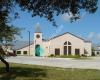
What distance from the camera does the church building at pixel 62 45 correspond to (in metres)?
103

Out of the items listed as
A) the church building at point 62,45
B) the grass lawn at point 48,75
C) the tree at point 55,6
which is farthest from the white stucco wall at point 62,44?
the tree at point 55,6

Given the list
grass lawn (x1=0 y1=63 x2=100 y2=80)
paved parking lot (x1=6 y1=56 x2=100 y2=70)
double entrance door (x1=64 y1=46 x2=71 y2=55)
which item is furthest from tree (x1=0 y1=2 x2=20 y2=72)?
double entrance door (x1=64 y1=46 x2=71 y2=55)

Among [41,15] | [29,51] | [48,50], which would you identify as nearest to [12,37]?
[41,15]

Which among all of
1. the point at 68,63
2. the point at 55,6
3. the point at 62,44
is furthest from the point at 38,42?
the point at 55,6

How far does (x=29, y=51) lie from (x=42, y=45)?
944 centimetres

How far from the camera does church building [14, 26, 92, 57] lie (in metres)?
103

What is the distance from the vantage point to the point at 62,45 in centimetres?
10344

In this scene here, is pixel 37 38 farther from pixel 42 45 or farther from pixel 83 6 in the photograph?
pixel 83 6

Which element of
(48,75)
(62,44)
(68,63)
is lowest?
(48,75)

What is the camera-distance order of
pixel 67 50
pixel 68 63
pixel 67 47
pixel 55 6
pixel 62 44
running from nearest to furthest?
pixel 55 6 < pixel 68 63 < pixel 67 50 < pixel 67 47 < pixel 62 44

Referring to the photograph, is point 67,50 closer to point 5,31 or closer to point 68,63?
point 68,63

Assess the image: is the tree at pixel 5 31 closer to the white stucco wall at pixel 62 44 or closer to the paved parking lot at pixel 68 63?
the paved parking lot at pixel 68 63

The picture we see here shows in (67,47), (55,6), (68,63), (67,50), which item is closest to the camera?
(55,6)

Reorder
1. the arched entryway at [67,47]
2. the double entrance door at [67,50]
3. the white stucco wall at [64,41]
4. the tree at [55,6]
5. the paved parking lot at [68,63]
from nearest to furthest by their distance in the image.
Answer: the tree at [55,6], the paved parking lot at [68,63], the double entrance door at [67,50], the arched entryway at [67,47], the white stucco wall at [64,41]
